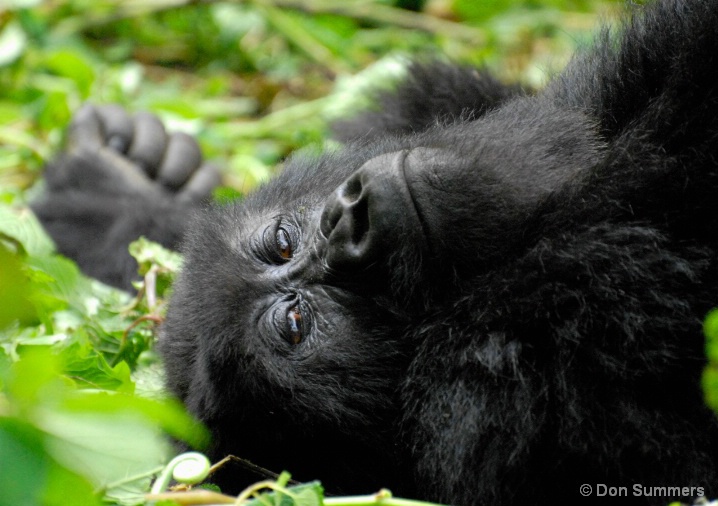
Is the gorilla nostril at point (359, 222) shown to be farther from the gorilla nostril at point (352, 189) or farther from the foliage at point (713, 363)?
the foliage at point (713, 363)

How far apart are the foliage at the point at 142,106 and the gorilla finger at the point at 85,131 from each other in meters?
0.19

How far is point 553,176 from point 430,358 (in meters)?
0.47

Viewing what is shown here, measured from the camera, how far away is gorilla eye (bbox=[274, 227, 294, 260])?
1.98 meters

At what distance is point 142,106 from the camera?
429 cm

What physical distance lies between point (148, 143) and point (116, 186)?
0.78ft

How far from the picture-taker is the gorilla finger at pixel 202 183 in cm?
369

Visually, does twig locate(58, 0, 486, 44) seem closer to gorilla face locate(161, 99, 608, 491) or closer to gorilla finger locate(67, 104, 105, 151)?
gorilla finger locate(67, 104, 105, 151)

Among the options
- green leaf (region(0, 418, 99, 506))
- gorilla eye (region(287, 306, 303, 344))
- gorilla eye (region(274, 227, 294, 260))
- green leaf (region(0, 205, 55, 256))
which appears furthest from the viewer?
green leaf (region(0, 205, 55, 256))

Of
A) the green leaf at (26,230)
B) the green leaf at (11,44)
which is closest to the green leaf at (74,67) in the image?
the green leaf at (11,44)

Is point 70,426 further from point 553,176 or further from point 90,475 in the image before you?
point 553,176

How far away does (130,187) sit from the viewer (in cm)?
365

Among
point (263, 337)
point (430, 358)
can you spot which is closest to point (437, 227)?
point (430, 358)

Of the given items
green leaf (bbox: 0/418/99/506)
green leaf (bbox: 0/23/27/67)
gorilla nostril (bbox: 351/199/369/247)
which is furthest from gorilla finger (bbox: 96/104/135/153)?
green leaf (bbox: 0/418/99/506)

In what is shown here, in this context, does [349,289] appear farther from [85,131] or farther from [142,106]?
[142,106]
